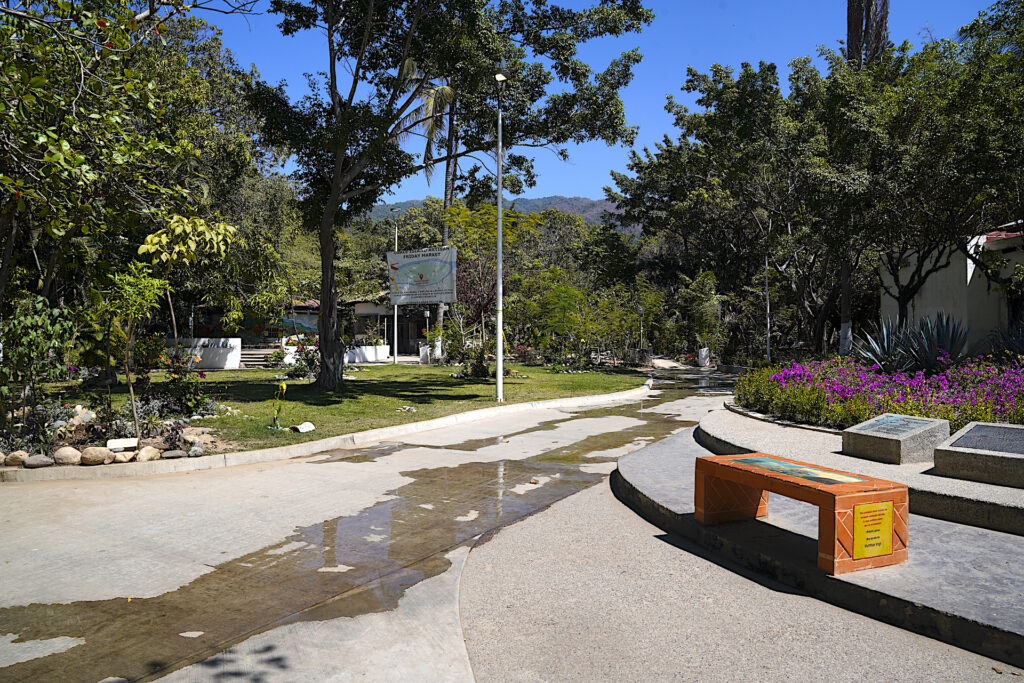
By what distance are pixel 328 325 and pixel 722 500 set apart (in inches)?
593

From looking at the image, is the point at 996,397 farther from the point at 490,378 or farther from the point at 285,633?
the point at 490,378

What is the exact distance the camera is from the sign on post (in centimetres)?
2123

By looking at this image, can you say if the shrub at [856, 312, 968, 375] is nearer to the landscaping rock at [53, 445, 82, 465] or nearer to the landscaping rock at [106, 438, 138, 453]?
the landscaping rock at [106, 438, 138, 453]

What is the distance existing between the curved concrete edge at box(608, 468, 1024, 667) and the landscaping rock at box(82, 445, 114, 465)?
7.65 metres

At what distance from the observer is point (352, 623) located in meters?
4.31

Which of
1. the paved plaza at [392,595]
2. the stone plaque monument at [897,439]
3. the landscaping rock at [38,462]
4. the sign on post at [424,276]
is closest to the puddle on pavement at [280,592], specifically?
the paved plaza at [392,595]

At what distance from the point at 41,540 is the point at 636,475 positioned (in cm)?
616

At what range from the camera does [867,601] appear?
444 cm

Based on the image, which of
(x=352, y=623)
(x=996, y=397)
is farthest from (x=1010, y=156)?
(x=352, y=623)

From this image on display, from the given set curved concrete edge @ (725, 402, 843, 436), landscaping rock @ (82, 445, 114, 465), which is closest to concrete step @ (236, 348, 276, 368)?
landscaping rock @ (82, 445, 114, 465)

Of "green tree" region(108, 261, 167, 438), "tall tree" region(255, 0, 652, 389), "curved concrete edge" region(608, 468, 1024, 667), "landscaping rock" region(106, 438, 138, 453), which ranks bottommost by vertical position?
"curved concrete edge" region(608, 468, 1024, 667)

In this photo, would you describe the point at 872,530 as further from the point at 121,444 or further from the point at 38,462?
the point at 38,462

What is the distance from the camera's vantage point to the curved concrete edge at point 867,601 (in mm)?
3807

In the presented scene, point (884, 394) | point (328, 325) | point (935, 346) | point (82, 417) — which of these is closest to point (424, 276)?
point (328, 325)
